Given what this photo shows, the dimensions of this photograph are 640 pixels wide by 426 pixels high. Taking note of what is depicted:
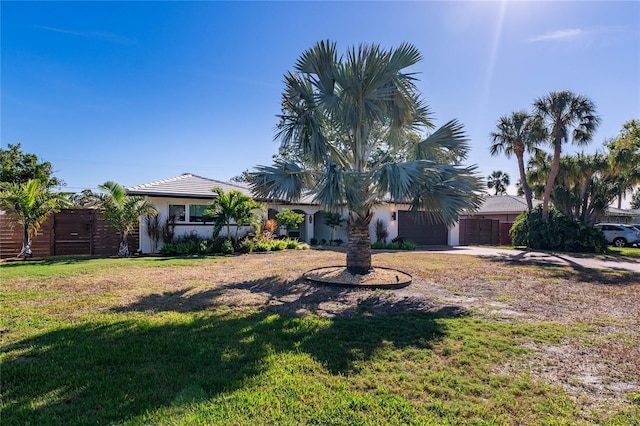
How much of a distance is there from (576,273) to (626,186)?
1842 centimetres

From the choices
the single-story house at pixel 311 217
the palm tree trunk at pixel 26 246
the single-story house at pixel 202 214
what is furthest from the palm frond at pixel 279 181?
the palm tree trunk at pixel 26 246

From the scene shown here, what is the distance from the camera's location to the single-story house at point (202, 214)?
635 inches

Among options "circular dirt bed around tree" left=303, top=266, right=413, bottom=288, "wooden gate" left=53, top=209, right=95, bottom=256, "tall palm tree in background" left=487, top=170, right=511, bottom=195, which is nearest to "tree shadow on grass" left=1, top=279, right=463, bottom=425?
"circular dirt bed around tree" left=303, top=266, right=413, bottom=288

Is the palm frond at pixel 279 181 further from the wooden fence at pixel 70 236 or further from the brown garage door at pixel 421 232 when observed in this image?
the brown garage door at pixel 421 232

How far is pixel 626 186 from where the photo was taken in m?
23.7

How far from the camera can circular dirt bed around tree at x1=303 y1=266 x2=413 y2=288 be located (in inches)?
323

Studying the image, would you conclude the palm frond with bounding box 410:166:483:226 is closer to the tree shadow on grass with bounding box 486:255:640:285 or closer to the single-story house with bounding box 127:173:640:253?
the single-story house with bounding box 127:173:640:253

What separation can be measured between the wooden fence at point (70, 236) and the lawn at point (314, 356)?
776cm

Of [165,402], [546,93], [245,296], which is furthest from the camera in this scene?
[546,93]

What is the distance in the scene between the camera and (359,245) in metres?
9.25

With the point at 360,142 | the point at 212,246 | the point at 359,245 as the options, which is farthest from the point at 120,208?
the point at 360,142

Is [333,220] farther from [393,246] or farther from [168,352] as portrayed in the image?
[168,352]

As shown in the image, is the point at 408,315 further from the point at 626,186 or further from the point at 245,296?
the point at 626,186

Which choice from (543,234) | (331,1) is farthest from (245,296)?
(543,234)
